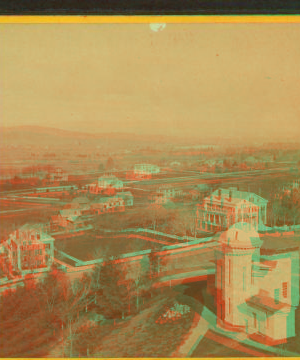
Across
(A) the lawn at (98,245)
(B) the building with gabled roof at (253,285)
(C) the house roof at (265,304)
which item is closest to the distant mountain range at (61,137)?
(A) the lawn at (98,245)

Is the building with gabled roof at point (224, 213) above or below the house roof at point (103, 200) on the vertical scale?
below

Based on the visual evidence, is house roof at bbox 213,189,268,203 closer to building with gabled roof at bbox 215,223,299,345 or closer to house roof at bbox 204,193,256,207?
house roof at bbox 204,193,256,207

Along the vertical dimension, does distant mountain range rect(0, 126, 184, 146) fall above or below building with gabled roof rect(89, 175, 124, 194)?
above

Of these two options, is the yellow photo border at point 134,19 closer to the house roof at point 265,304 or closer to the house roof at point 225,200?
the house roof at point 225,200

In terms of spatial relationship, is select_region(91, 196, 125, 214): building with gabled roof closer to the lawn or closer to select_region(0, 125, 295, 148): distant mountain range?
the lawn

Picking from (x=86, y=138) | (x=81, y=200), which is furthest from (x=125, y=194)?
(x=86, y=138)

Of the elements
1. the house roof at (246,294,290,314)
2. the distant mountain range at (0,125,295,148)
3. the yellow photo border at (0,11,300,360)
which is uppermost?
the yellow photo border at (0,11,300,360)

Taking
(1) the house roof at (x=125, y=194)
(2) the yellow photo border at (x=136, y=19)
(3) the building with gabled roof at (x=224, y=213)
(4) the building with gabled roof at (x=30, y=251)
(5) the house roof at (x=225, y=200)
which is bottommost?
(4) the building with gabled roof at (x=30, y=251)

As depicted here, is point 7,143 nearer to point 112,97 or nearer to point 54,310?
point 112,97

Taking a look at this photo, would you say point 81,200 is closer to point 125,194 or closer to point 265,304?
point 125,194

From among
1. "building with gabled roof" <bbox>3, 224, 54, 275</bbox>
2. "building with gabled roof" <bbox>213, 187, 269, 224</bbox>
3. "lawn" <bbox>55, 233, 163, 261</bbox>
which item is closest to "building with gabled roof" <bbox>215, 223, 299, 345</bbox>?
"building with gabled roof" <bbox>213, 187, 269, 224</bbox>
